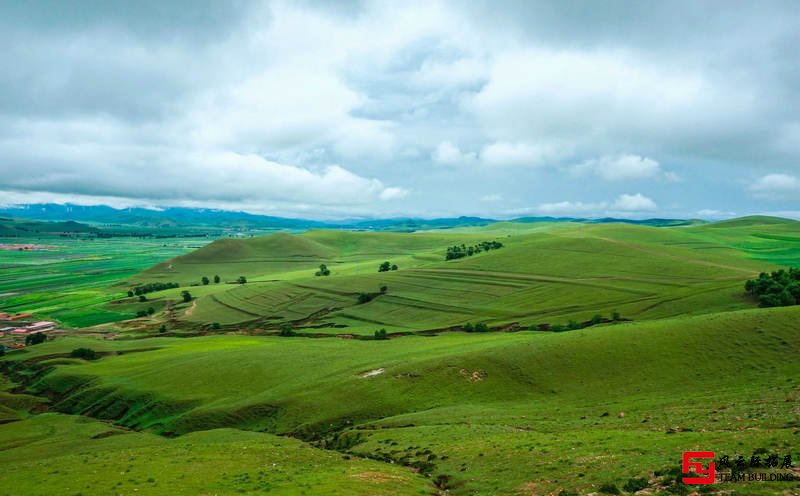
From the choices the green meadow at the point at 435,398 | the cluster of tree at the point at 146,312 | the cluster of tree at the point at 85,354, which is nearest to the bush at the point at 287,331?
the green meadow at the point at 435,398

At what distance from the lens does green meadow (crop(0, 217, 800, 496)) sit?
3000 centimetres

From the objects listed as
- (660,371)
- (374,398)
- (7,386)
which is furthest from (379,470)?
(7,386)

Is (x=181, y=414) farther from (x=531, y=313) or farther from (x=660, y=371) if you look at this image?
(x=531, y=313)

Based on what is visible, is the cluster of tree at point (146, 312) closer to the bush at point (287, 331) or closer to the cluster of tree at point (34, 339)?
the cluster of tree at point (34, 339)

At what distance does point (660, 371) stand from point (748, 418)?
72.2ft

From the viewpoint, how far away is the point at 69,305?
181m

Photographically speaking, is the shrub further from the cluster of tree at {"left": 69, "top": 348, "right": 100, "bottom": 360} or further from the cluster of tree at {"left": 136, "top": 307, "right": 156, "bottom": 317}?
the cluster of tree at {"left": 136, "top": 307, "right": 156, "bottom": 317}

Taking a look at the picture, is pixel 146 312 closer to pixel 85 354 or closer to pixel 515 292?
pixel 85 354

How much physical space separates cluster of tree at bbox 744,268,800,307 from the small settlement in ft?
598

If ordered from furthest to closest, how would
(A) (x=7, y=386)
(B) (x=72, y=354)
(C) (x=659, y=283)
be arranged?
(C) (x=659, y=283), (B) (x=72, y=354), (A) (x=7, y=386)

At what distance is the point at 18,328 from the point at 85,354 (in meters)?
67.5

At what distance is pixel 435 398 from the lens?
57.5 m

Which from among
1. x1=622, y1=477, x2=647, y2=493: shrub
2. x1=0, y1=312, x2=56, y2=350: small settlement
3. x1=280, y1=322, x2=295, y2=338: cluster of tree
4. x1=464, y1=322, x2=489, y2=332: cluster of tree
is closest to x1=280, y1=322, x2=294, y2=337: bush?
x1=280, y1=322, x2=295, y2=338: cluster of tree

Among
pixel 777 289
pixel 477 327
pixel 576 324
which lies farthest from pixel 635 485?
→ pixel 777 289
